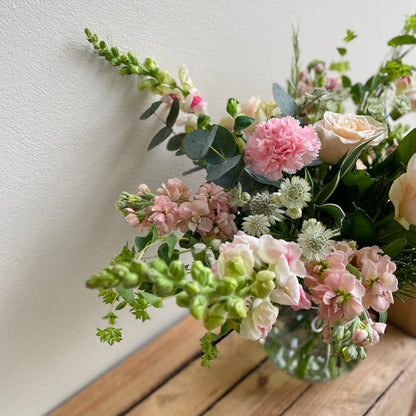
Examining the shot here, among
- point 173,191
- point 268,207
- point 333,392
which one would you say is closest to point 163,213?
point 173,191

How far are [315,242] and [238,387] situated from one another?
50 cm

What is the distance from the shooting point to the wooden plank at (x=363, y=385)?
0.80m

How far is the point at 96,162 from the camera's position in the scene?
655 millimetres

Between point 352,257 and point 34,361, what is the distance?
62 cm

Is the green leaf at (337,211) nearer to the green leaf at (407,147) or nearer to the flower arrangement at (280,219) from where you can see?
the flower arrangement at (280,219)

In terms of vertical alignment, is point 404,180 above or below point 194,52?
below

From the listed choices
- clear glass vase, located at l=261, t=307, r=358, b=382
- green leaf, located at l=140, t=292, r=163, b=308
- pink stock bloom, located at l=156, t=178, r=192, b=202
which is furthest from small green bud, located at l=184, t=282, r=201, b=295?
clear glass vase, located at l=261, t=307, r=358, b=382

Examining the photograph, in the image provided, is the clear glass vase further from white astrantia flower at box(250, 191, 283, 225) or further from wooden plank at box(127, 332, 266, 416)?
white astrantia flower at box(250, 191, 283, 225)

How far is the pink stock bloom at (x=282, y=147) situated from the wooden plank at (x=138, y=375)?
0.57m

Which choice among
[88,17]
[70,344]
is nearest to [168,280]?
[88,17]

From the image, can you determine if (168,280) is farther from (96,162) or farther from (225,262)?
(96,162)

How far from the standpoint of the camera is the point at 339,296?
0.49 meters

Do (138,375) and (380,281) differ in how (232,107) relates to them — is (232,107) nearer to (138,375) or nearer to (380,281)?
(380,281)

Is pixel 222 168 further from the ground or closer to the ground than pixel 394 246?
further from the ground
